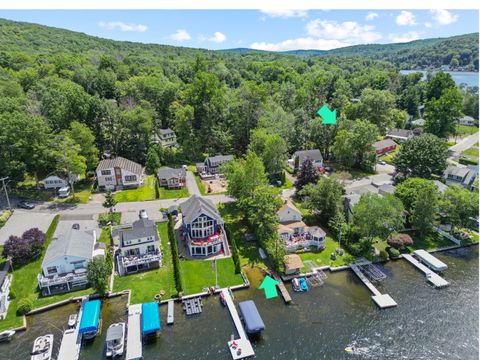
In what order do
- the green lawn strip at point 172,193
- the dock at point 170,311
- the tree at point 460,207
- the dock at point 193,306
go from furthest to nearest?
1. the green lawn strip at point 172,193
2. the tree at point 460,207
3. the dock at point 193,306
4. the dock at point 170,311

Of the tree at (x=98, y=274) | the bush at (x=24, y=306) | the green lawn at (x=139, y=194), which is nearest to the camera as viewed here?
the bush at (x=24, y=306)

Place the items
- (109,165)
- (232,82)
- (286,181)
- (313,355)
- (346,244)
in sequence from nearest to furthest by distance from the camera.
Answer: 1. (313,355)
2. (346,244)
3. (109,165)
4. (286,181)
5. (232,82)

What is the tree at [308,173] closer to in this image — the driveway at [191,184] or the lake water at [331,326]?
the driveway at [191,184]

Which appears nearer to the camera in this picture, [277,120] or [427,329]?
[427,329]

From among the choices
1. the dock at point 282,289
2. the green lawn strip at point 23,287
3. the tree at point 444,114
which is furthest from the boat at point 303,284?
the tree at point 444,114

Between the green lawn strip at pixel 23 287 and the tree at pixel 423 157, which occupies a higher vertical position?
the tree at pixel 423 157

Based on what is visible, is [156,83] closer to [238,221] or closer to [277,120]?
[277,120]

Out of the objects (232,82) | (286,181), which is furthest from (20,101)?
(232,82)
